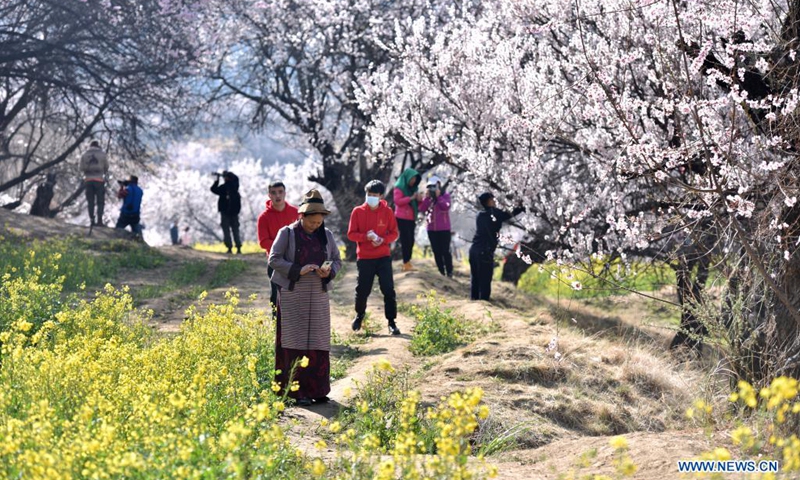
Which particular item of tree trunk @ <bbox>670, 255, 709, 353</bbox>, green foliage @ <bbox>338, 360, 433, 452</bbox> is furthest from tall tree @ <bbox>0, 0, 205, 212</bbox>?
green foliage @ <bbox>338, 360, 433, 452</bbox>

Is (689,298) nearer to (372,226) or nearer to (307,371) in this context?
(307,371)

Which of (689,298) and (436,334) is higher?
(689,298)

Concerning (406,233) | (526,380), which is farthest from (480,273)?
(526,380)

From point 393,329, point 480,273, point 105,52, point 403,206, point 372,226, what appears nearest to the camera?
point 372,226

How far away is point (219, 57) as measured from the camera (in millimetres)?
28391

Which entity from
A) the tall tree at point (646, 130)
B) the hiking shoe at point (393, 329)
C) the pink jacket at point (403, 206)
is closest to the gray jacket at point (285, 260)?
the tall tree at point (646, 130)

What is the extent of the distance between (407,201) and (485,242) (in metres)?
2.37

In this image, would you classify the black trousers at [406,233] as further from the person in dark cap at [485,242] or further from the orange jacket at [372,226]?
the orange jacket at [372,226]

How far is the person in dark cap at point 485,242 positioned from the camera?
15.0 meters

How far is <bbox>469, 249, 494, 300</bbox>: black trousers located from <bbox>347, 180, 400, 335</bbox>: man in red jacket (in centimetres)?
344

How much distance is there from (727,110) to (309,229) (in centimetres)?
513

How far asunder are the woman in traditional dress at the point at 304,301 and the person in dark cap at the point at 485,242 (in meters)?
6.21

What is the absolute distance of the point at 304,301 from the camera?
29.1 ft

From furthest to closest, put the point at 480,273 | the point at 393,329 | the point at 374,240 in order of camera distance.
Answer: the point at 480,273 < the point at 393,329 < the point at 374,240
